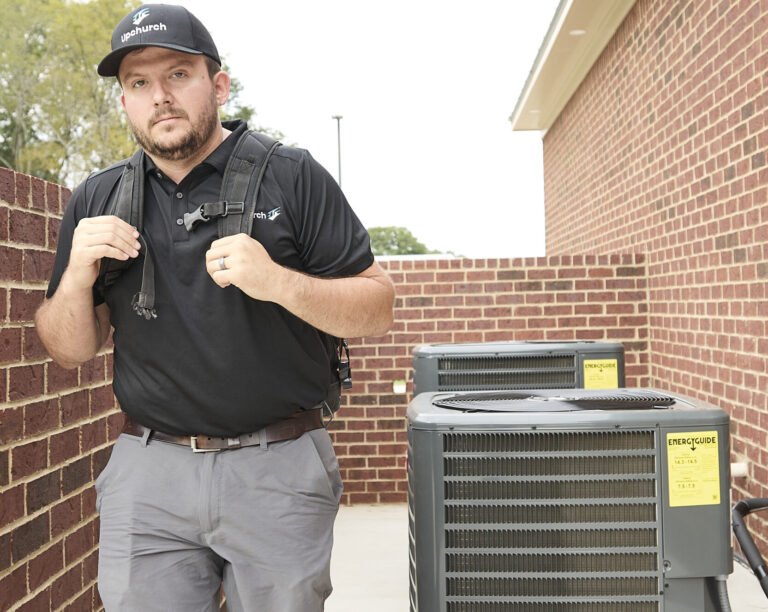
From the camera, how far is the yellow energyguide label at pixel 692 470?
193cm

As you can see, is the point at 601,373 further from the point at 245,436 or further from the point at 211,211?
the point at 211,211

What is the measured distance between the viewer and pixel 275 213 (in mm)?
1958

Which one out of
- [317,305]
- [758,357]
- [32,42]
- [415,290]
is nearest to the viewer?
[317,305]

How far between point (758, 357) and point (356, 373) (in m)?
2.98

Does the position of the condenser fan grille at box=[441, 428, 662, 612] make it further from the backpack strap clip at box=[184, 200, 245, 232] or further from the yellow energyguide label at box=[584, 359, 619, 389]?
the yellow energyguide label at box=[584, 359, 619, 389]

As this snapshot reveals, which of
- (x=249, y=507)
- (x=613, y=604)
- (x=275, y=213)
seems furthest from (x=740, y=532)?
(x=275, y=213)

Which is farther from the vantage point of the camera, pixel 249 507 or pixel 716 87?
pixel 716 87

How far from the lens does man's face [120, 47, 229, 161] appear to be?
1.94 meters

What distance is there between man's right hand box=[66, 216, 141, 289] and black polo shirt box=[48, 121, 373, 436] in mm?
124

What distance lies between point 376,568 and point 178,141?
3463 mm

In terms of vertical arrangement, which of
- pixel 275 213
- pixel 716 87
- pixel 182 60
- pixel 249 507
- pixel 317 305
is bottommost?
pixel 249 507

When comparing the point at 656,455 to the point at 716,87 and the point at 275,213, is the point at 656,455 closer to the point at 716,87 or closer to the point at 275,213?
the point at 275,213

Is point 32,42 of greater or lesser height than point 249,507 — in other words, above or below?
above

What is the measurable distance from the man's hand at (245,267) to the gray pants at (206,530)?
441mm
